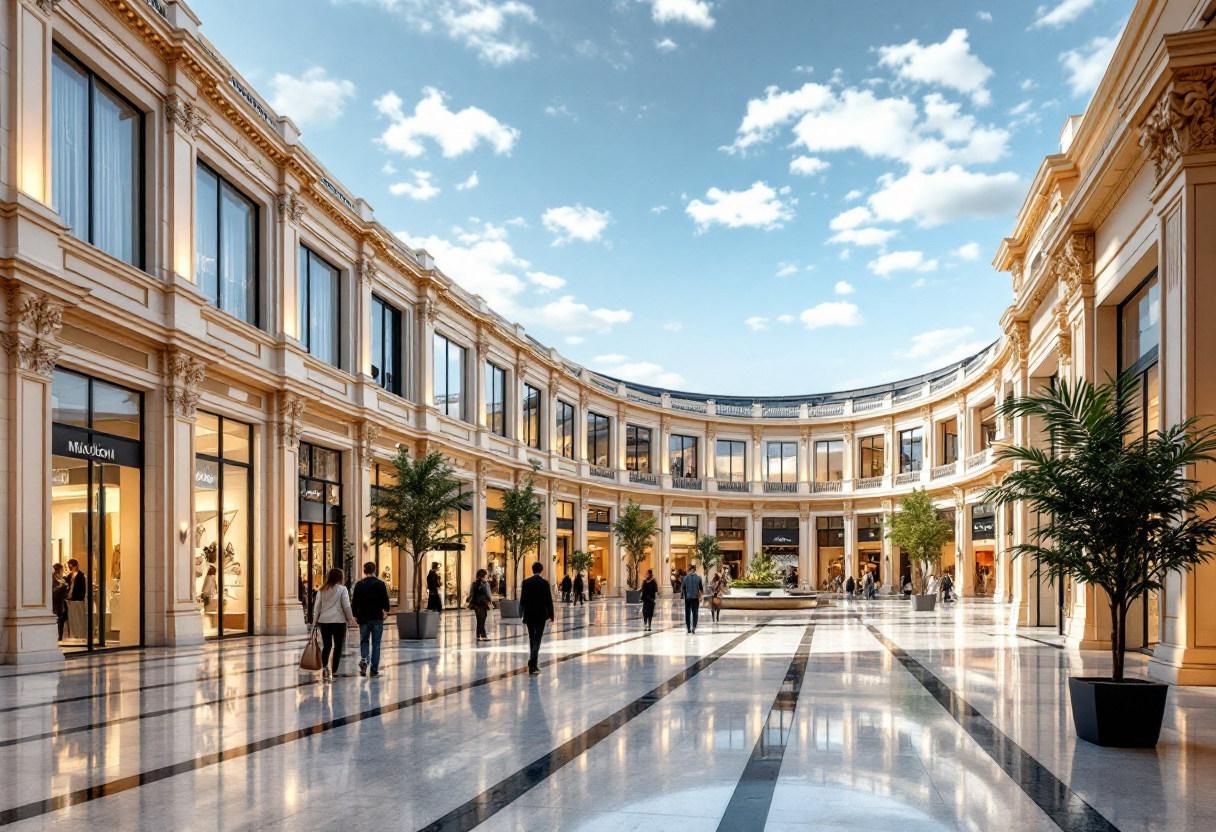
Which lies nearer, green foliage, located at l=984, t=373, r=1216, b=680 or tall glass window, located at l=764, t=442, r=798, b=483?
green foliage, located at l=984, t=373, r=1216, b=680

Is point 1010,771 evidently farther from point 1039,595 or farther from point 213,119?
point 213,119

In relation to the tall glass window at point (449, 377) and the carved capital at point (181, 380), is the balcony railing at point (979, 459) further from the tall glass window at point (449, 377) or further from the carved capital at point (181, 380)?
the carved capital at point (181, 380)

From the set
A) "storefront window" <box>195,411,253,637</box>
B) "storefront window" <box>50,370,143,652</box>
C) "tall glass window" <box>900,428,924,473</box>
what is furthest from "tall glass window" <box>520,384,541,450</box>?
"storefront window" <box>50,370,143,652</box>

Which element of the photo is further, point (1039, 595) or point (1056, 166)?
point (1039, 595)

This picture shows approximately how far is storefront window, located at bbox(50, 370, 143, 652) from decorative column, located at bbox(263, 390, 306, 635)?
4.07 meters

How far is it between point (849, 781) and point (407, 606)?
76.1ft

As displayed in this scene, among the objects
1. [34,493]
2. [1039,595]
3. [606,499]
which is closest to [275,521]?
[34,493]

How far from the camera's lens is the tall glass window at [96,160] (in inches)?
605

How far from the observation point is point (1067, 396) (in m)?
8.34

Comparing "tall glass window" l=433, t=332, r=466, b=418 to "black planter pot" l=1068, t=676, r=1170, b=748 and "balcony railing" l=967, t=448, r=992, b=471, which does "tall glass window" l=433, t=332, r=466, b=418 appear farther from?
"black planter pot" l=1068, t=676, r=1170, b=748

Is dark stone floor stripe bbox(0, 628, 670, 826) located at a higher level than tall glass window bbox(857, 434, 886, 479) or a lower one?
lower

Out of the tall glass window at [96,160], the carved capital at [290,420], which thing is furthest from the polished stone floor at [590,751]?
the carved capital at [290,420]

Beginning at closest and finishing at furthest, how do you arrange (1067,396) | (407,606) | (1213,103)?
(1067,396)
(1213,103)
(407,606)

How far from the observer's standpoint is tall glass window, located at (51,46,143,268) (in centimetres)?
1538
